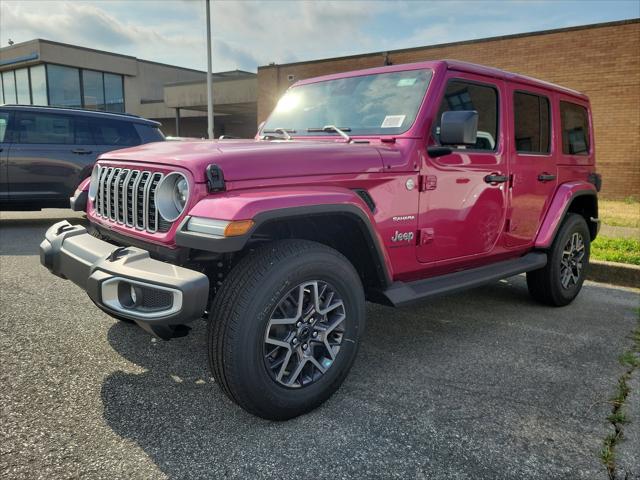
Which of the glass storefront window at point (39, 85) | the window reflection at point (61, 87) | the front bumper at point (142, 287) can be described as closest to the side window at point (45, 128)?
the front bumper at point (142, 287)

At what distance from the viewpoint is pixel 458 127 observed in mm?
2926

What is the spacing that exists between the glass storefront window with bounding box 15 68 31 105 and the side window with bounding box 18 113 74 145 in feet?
90.6

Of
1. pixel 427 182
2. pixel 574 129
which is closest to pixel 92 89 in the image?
pixel 574 129

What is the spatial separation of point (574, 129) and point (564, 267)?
4.40 ft

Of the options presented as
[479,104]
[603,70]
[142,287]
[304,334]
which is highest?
[603,70]

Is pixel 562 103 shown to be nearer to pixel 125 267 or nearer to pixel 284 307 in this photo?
pixel 284 307

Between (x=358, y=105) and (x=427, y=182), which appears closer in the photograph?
(x=427, y=182)

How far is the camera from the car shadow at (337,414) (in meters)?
2.19

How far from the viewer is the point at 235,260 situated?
2.69 meters

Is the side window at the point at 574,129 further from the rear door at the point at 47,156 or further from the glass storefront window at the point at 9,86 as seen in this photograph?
the glass storefront window at the point at 9,86

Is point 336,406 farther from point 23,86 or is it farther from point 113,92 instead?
point 23,86

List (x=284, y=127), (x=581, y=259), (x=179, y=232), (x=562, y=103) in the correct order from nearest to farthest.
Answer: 1. (x=179, y=232)
2. (x=284, y=127)
3. (x=562, y=103)
4. (x=581, y=259)

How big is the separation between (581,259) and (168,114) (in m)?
32.5

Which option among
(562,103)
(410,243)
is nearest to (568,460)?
(410,243)
